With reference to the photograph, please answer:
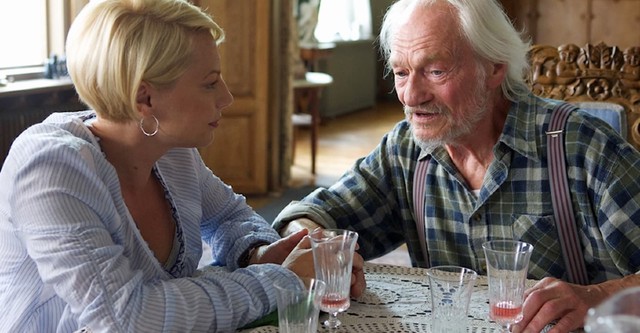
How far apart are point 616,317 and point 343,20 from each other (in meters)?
10.2

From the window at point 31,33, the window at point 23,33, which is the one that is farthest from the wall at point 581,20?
the window at point 23,33

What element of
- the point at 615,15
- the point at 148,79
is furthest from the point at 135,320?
the point at 615,15

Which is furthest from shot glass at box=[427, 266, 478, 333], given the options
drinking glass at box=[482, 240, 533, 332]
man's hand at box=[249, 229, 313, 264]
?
man's hand at box=[249, 229, 313, 264]

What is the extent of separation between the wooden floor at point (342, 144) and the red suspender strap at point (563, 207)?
9.89ft

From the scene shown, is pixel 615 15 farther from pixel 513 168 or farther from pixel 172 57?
pixel 172 57

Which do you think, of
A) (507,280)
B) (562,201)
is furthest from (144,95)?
(562,201)

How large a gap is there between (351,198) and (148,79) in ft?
2.53

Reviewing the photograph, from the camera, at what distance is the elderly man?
2.08m

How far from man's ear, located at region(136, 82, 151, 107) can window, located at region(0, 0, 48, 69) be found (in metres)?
3.89

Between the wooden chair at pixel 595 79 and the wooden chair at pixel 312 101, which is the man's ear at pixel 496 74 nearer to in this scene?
the wooden chair at pixel 595 79

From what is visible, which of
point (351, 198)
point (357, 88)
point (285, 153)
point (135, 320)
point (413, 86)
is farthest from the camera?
point (357, 88)

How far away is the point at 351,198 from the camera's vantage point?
2.33 metres

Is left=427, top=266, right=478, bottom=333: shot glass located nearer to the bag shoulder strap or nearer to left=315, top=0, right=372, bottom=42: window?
the bag shoulder strap

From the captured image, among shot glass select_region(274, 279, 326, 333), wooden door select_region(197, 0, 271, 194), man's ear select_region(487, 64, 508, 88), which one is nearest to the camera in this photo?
shot glass select_region(274, 279, 326, 333)
